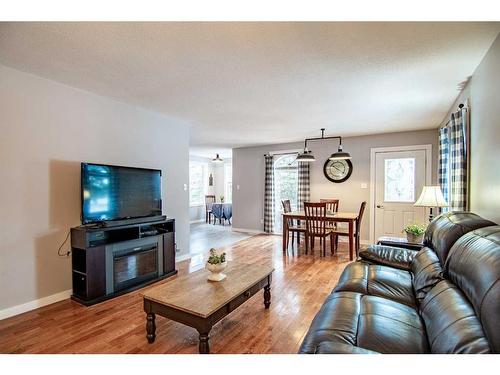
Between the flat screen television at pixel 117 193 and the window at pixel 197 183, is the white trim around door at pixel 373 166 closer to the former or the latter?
the flat screen television at pixel 117 193

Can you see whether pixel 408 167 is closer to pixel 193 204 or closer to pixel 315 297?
pixel 315 297

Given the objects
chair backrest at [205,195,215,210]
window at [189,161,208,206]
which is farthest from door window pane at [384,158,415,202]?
window at [189,161,208,206]

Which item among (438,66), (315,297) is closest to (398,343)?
(315,297)

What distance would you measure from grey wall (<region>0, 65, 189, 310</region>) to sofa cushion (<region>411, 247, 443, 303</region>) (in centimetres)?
342

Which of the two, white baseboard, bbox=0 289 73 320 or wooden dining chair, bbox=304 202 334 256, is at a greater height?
wooden dining chair, bbox=304 202 334 256

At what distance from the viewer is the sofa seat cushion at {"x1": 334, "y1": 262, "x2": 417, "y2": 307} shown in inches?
74.2

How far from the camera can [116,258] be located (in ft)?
9.70

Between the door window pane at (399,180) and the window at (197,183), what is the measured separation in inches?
239

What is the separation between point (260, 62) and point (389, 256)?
7.35ft

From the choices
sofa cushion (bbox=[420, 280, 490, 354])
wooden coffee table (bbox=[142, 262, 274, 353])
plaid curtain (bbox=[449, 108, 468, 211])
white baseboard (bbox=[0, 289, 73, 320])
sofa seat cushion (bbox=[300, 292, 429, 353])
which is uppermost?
plaid curtain (bbox=[449, 108, 468, 211])

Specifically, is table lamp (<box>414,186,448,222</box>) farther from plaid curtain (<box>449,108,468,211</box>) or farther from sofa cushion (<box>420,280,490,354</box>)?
sofa cushion (<box>420,280,490,354</box>)

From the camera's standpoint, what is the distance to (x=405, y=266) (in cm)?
244

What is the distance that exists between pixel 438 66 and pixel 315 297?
2611 millimetres

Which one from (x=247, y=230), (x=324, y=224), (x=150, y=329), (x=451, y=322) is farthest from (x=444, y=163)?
(x=247, y=230)
